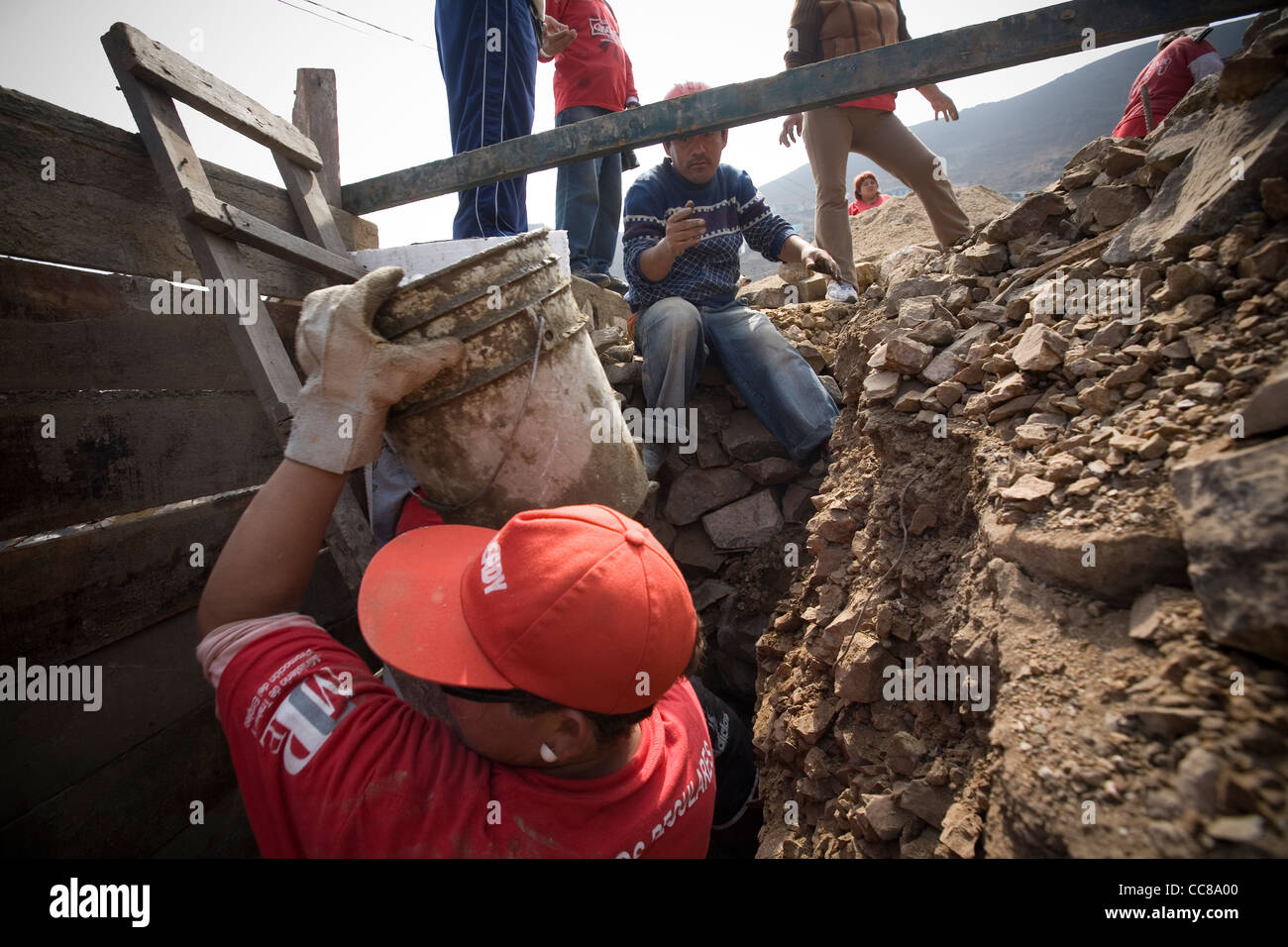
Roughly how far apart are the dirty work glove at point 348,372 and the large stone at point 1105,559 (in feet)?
4.79

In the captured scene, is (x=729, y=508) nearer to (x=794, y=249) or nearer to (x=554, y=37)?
(x=794, y=249)

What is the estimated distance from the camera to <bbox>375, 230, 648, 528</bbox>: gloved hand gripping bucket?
58.6 inches

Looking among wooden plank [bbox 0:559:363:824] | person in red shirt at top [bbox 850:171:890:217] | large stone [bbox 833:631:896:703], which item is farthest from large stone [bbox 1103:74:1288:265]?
person in red shirt at top [bbox 850:171:890:217]

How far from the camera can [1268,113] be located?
1.43m

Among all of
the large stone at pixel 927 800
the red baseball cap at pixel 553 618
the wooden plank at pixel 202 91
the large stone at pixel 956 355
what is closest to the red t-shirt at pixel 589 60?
the wooden plank at pixel 202 91

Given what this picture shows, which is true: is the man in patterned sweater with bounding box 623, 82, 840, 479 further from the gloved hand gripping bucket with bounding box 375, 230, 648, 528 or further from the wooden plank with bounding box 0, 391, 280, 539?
the wooden plank with bounding box 0, 391, 280, 539

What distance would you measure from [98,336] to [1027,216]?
324cm

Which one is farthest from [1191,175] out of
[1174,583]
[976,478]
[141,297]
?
[141,297]

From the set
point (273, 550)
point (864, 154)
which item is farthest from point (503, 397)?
point (864, 154)

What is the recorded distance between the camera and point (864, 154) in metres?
3.92

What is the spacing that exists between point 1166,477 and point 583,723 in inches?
49.8

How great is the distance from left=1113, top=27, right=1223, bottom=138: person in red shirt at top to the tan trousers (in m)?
1.85
